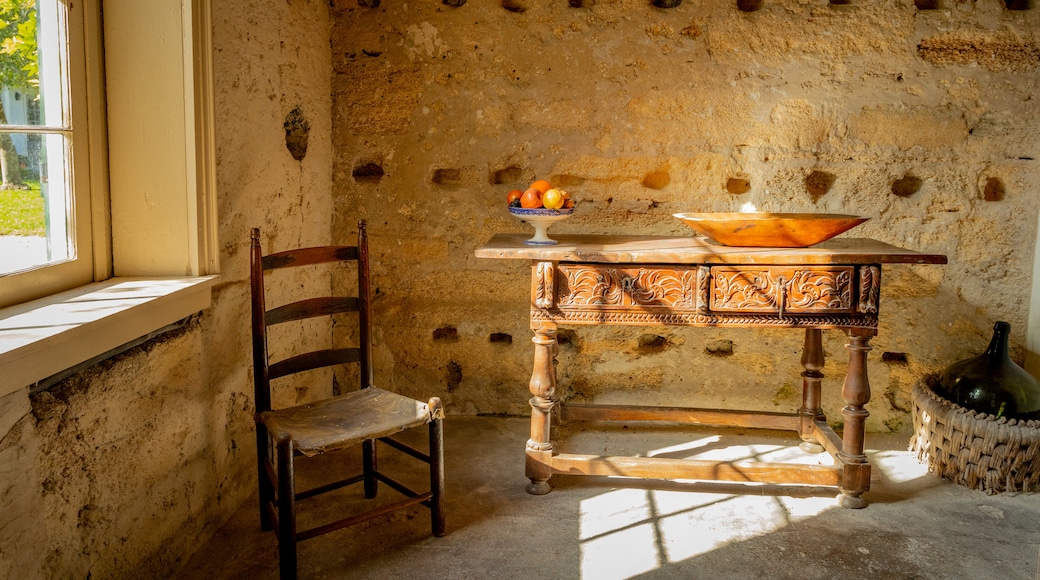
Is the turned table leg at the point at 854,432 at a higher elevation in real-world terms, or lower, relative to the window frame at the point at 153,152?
lower

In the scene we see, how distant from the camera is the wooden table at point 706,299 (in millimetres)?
2609

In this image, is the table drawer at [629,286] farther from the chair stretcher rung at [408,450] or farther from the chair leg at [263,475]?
the chair leg at [263,475]

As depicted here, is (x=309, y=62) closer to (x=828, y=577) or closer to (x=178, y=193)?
(x=178, y=193)

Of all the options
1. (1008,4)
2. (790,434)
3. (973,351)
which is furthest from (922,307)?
(1008,4)

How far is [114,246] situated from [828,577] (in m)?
2.29

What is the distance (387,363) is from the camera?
12.1 ft

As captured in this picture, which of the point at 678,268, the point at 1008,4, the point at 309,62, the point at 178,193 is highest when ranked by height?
the point at 1008,4

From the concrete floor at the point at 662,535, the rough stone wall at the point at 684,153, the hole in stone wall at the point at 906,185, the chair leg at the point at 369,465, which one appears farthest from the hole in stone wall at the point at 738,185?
the chair leg at the point at 369,465

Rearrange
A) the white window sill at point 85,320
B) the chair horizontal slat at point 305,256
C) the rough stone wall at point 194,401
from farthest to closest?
the chair horizontal slat at point 305,256 < the rough stone wall at point 194,401 < the white window sill at point 85,320

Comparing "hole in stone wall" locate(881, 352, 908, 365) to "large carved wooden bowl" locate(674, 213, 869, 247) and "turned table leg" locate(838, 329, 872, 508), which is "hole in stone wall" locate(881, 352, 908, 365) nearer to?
"turned table leg" locate(838, 329, 872, 508)

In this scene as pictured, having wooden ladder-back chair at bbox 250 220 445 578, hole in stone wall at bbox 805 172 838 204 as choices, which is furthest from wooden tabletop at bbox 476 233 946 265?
hole in stone wall at bbox 805 172 838 204

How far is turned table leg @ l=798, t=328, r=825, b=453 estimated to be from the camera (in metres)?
3.23

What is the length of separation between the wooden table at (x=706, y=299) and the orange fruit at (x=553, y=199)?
14 cm

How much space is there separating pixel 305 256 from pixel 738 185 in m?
1.91
